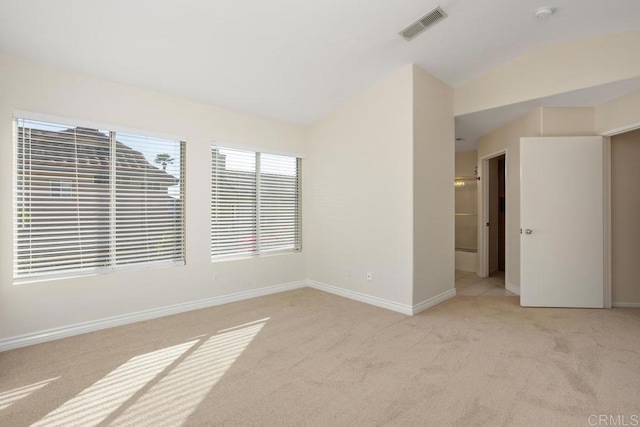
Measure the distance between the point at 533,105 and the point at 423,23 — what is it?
2.07 meters

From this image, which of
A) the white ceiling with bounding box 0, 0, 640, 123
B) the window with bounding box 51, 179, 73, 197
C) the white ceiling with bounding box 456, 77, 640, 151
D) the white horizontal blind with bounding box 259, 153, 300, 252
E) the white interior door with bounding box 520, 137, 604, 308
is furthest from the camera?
the white horizontal blind with bounding box 259, 153, 300, 252

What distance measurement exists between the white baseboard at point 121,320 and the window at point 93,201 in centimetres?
54

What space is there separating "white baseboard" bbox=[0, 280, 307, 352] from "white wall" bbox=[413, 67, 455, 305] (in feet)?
7.32

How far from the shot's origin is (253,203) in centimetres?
478

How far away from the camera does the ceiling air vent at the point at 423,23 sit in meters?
2.97

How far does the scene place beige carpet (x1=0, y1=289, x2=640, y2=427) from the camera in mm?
1992

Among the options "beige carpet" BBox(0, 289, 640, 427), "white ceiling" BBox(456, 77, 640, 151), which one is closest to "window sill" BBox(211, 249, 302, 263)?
"beige carpet" BBox(0, 289, 640, 427)

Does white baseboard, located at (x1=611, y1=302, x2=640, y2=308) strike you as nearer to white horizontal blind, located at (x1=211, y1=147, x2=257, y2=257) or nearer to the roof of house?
white horizontal blind, located at (x1=211, y1=147, x2=257, y2=257)

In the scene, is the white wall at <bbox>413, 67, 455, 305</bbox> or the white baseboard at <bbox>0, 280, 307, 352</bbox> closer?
the white baseboard at <bbox>0, 280, 307, 352</bbox>

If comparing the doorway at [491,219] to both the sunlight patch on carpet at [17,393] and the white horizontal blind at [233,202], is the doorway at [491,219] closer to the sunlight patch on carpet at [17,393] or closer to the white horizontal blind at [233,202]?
the white horizontal blind at [233,202]

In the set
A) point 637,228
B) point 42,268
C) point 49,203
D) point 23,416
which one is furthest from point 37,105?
point 637,228

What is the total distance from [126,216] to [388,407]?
10.7ft

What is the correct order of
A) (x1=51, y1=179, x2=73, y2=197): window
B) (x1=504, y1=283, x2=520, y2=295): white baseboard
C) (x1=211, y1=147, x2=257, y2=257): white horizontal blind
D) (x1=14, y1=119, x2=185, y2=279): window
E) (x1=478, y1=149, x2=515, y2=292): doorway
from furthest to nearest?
(x1=478, y1=149, x2=515, y2=292): doorway < (x1=504, y1=283, x2=520, y2=295): white baseboard < (x1=211, y1=147, x2=257, y2=257): white horizontal blind < (x1=51, y1=179, x2=73, y2=197): window < (x1=14, y1=119, x2=185, y2=279): window

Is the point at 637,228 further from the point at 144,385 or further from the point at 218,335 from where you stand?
the point at 144,385
